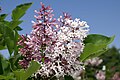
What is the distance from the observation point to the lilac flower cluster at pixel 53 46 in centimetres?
158

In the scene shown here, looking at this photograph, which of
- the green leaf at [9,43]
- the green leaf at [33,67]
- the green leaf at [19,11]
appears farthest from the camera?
the green leaf at [19,11]

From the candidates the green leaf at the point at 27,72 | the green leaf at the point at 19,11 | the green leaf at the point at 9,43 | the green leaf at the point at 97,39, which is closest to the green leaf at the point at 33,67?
the green leaf at the point at 27,72

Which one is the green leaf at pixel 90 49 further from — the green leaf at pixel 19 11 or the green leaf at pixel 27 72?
the green leaf at pixel 19 11

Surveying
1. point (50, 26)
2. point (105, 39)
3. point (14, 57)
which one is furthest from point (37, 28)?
point (105, 39)

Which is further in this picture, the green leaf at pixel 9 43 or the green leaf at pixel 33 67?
the green leaf at pixel 9 43

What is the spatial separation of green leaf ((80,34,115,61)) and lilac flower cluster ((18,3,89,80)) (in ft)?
0.14

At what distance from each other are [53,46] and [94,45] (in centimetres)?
21

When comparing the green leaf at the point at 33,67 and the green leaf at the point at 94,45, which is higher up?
the green leaf at the point at 94,45

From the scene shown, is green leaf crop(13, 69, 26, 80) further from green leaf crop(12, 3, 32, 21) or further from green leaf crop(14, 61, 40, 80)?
green leaf crop(12, 3, 32, 21)

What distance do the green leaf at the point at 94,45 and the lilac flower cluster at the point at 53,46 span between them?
4 cm

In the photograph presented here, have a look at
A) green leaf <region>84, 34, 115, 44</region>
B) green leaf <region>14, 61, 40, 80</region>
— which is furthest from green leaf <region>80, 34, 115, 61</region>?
green leaf <region>14, 61, 40, 80</region>

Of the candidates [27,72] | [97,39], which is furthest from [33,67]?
[97,39]

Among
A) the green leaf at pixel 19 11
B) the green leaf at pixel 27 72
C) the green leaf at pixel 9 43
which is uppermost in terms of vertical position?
the green leaf at pixel 19 11

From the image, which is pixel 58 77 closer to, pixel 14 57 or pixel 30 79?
pixel 30 79
